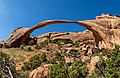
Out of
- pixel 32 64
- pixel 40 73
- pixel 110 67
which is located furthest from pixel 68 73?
pixel 32 64

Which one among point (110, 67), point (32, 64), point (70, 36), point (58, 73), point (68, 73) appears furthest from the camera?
point (70, 36)

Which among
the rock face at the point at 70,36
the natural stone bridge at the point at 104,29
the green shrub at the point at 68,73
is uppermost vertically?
the rock face at the point at 70,36

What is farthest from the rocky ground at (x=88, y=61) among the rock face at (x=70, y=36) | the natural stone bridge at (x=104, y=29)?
the rock face at (x=70, y=36)

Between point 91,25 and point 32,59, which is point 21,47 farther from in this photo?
point 91,25

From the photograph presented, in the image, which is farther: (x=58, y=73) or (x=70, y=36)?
(x=70, y=36)

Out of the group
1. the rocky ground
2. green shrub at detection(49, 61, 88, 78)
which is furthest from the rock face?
green shrub at detection(49, 61, 88, 78)

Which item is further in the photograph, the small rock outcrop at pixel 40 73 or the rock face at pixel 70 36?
the rock face at pixel 70 36

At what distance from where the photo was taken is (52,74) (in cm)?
3206

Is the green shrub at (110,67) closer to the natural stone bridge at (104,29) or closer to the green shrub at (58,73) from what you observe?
the natural stone bridge at (104,29)

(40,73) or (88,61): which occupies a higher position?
(88,61)

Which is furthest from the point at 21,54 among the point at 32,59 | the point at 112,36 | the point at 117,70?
the point at 117,70

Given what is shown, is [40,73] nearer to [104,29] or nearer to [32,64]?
[32,64]

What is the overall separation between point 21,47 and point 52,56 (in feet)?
40.9

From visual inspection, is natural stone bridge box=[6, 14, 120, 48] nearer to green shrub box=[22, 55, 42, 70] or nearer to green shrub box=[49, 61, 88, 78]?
green shrub box=[22, 55, 42, 70]
